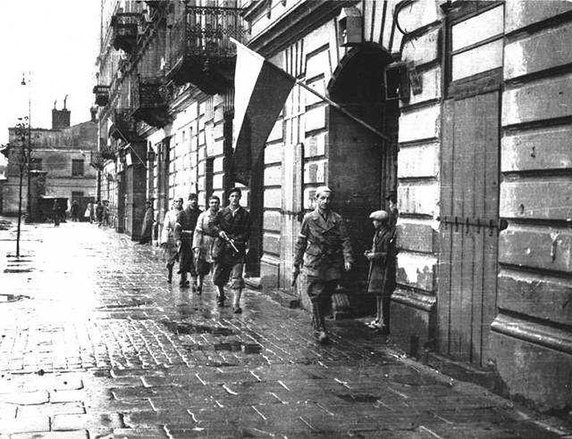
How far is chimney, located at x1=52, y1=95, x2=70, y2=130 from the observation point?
88188mm

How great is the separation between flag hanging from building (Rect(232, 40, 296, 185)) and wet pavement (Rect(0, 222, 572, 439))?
259 cm

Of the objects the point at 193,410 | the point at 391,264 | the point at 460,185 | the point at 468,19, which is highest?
the point at 468,19

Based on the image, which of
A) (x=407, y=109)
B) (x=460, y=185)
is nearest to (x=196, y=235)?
(x=407, y=109)

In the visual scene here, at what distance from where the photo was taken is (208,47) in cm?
1820

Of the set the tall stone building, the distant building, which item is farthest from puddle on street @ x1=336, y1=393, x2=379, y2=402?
the distant building

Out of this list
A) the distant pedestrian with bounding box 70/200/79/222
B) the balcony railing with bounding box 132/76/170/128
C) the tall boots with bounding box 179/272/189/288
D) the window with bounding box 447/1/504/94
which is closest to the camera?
the window with bounding box 447/1/504/94

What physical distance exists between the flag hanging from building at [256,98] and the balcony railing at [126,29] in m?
23.9

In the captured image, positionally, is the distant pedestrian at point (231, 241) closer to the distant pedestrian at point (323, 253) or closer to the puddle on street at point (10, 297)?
the distant pedestrian at point (323, 253)

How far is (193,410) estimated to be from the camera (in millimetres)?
6211

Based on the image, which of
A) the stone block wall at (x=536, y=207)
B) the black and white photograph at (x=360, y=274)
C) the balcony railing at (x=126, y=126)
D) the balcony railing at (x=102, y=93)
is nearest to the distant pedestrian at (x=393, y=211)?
the black and white photograph at (x=360, y=274)

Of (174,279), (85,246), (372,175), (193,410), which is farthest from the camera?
(85,246)

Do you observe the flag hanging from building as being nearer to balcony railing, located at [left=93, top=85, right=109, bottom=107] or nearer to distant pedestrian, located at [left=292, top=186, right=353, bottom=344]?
distant pedestrian, located at [left=292, top=186, right=353, bottom=344]

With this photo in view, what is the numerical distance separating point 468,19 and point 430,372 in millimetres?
3565

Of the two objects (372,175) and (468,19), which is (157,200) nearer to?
(372,175)
